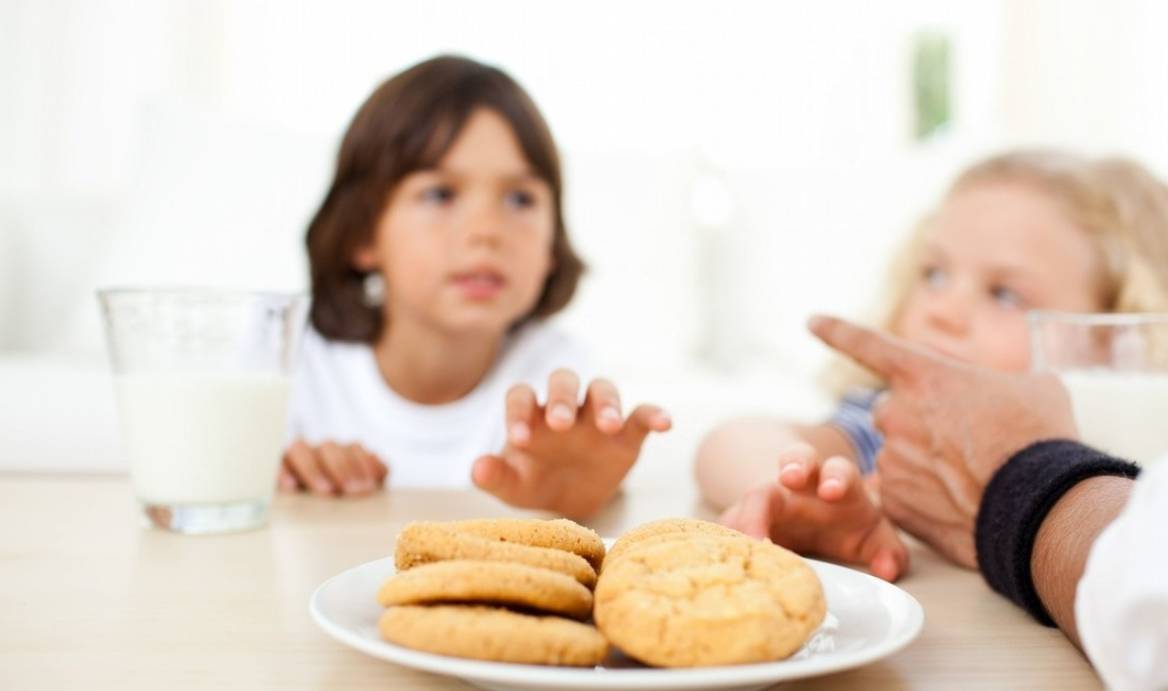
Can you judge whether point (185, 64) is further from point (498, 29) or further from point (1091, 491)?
point (1091, 491)

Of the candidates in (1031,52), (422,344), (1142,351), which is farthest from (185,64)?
(1142,351)

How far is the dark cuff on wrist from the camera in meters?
0.54

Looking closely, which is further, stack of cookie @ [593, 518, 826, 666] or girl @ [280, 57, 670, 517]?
girl @ [280, 57, 670, 517]

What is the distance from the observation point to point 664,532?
49 centimetres

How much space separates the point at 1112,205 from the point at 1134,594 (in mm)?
1249

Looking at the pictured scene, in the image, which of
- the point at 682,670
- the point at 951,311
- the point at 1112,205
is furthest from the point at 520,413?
the point at 1112,205

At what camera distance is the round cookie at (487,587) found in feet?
1.32

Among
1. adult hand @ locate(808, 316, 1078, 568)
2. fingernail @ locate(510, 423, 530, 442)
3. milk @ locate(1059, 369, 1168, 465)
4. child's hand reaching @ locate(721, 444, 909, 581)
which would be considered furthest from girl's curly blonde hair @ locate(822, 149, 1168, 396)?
fingernail @ locate(510, 423, 530, 442)

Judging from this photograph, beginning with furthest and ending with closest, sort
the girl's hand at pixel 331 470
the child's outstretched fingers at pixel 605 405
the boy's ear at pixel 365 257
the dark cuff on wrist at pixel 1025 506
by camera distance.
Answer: the boy's ear at pixel 365 257 → the girl's hand at pixel 331 470 → the child's outstretched fingers at pixel 605 405 → the dark cuff on wrist at pixel 1025 506

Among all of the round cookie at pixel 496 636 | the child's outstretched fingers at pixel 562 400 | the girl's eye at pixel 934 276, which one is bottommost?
the girl's eye at pixel 934 276

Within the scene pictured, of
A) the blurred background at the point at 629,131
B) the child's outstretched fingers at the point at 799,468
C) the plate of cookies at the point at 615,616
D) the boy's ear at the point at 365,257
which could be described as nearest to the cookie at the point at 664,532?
the plate of cookies at the point at 615,616

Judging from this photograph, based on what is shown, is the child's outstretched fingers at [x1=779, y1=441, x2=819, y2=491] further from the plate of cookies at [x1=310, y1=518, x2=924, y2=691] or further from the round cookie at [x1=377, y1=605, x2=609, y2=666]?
the round cookie at [x1=377, y1=605, x2=609, y2=666]

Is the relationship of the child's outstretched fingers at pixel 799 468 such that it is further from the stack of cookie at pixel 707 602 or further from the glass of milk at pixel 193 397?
the glass of milk at pixel 193 397

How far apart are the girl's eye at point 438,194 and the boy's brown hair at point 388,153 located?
1.4 inches
